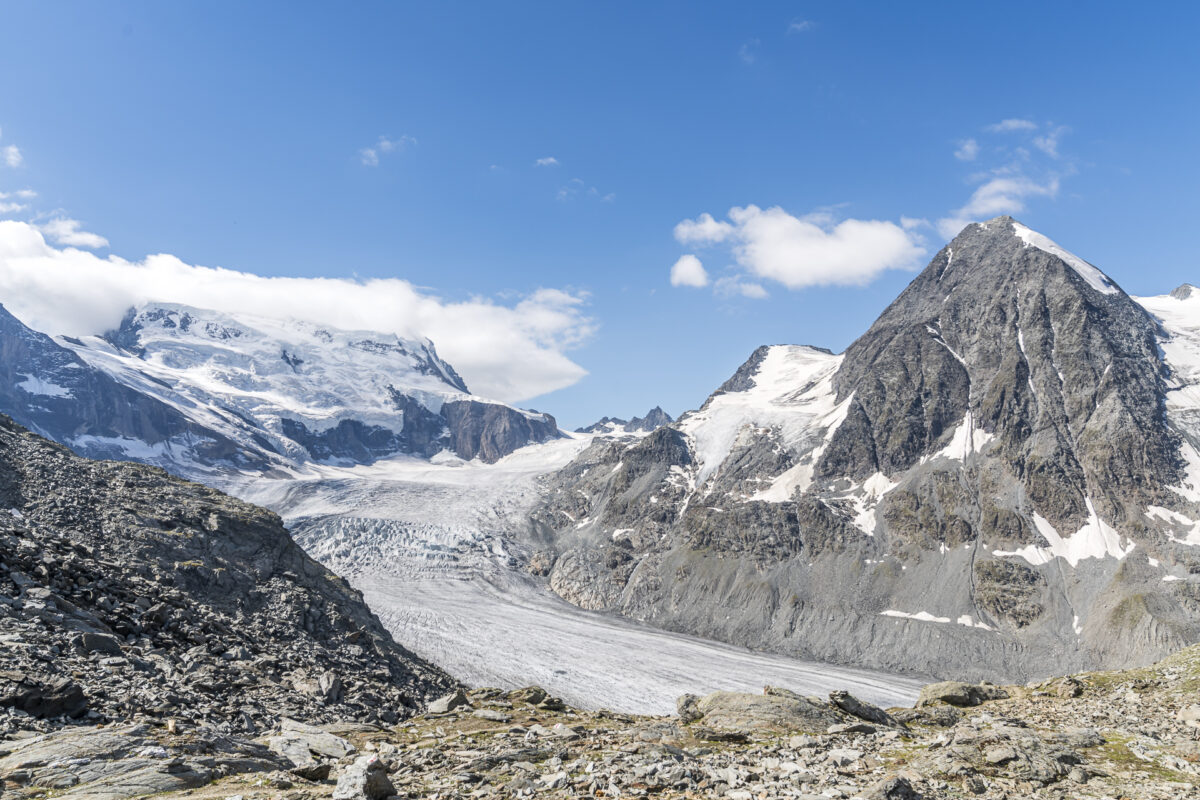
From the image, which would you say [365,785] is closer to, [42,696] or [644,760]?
[644,760]

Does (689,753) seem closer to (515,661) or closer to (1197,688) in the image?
(1197,688)

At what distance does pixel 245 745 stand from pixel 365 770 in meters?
8.18

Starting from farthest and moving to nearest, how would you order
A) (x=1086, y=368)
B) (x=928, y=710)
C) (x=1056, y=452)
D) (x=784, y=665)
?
(x=1086, y=368)
(x=1056, y=452)
(x=784, y=665)
(x=928, y=710)

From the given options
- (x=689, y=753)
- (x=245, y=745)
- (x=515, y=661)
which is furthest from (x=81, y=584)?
(x=515, y=661)

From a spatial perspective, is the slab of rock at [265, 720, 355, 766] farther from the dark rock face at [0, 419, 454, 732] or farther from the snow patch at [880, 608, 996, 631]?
the snow patch at [880, 608, 996, 631]

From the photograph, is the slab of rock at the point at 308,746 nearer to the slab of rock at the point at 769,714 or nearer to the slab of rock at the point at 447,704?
the slab of rock at the point at 447,704

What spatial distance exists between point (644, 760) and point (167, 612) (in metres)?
26.6

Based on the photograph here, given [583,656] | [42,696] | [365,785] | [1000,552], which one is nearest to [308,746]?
[42,696]

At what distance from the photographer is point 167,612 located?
33.5 m

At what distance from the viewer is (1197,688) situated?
30.0 meters

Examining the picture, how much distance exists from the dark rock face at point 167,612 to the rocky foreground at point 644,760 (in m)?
3.23

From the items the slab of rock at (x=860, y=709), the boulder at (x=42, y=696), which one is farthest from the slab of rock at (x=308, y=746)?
the slab of rock at (x=860, y=709)

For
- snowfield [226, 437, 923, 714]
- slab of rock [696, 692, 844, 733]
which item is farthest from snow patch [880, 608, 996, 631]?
slab of rock [696, 692, 844, 733]

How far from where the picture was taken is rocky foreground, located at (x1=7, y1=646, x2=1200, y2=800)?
1609 centimetres
